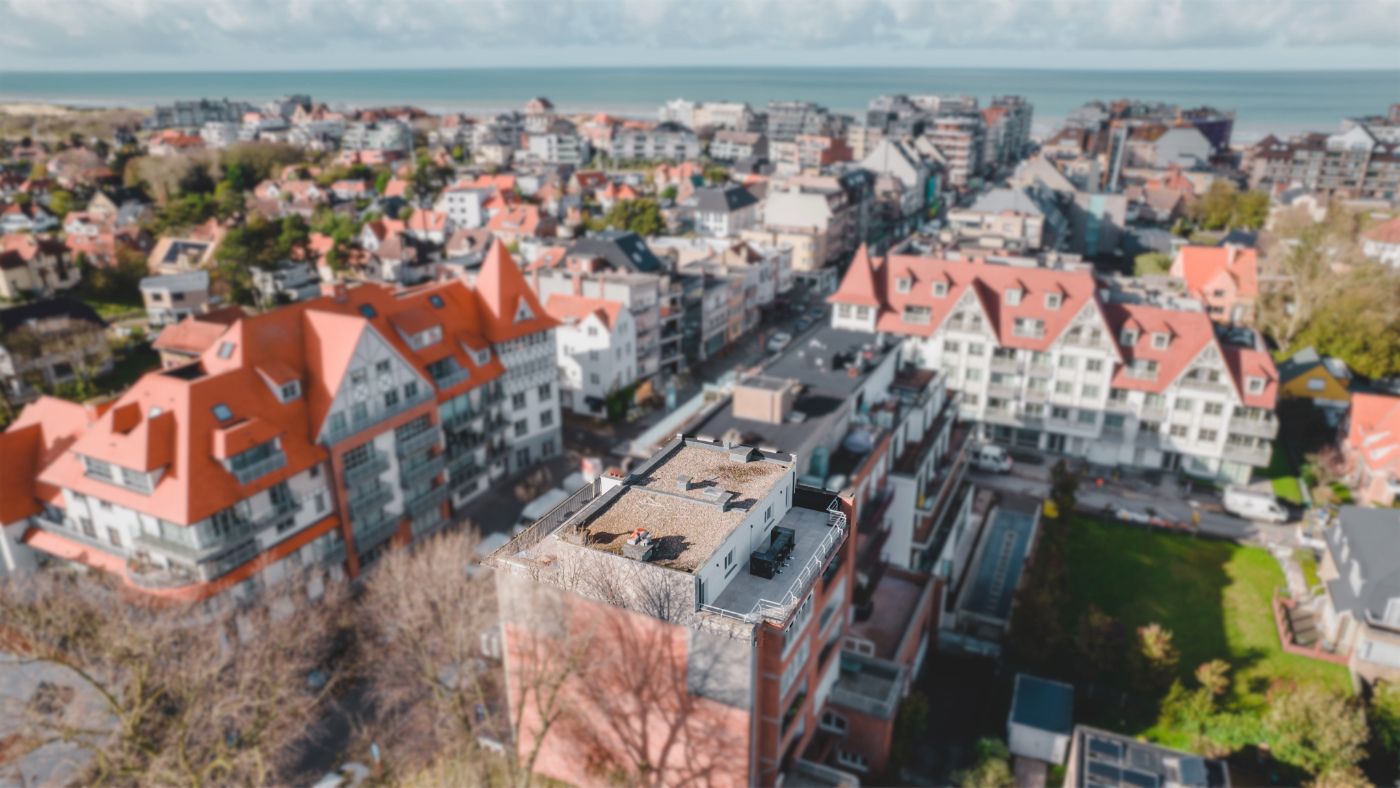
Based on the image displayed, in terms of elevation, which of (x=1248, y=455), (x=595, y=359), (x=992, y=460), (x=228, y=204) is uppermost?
(x=228, y=204)

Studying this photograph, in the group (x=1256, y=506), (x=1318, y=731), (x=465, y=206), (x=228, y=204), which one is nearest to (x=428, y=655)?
(x=1318, y=731)

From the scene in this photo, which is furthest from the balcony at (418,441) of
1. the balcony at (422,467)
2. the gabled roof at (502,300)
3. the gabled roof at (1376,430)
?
the gabled roof at (1376,430)

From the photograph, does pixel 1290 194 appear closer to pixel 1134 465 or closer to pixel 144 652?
pixel 1134 465

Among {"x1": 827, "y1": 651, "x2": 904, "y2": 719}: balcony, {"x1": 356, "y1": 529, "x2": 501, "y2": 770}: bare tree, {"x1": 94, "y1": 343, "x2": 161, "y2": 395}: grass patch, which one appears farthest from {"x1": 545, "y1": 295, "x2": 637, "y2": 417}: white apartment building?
{"x1": 94, "y1": 343, "x2": 161, "y2": 395}: grass patch

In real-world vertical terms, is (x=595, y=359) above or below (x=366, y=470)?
above

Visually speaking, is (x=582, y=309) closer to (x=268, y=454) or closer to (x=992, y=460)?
(x=268, y=454)

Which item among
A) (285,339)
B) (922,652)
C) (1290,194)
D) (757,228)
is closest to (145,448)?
(285,339)
